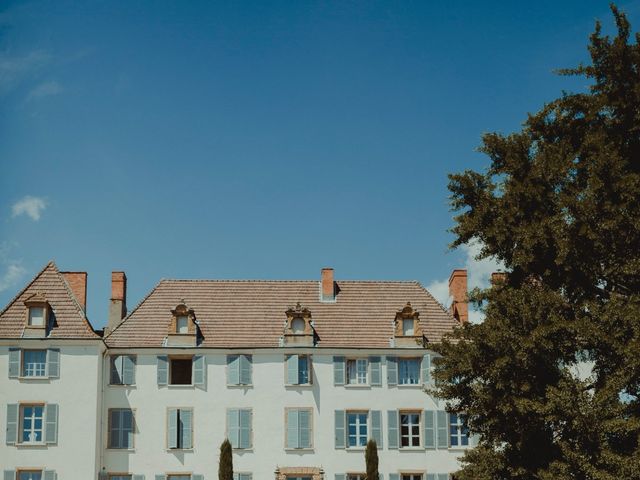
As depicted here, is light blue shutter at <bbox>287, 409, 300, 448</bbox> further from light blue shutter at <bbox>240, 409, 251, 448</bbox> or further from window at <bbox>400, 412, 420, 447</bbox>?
window at <bbox>400, 412, 420, 447</bbox>

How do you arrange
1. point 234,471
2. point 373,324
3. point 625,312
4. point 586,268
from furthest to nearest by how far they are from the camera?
1. point 373,324
2. point 234,471
3. point 586,268
4. point 625,312

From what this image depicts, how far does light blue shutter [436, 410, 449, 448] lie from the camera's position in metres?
50.4

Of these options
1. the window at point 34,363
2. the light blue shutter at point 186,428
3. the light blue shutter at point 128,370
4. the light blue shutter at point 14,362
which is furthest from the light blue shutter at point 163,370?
the light blue shutter at point 14,362

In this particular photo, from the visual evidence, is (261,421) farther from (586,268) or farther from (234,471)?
(586,268)

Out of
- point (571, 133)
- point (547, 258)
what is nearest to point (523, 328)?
point (547, 258)

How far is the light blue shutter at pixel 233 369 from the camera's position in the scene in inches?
1999

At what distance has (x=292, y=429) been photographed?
5016 cm

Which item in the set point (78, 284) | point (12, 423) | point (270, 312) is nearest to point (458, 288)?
point (270, 312)

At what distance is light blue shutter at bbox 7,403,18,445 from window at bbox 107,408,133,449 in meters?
4.50

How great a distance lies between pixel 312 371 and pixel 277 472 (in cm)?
535

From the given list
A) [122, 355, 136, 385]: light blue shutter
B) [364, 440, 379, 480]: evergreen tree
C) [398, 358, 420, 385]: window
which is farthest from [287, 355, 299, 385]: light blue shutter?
[122, 355, 136, 385]: light blue shutter

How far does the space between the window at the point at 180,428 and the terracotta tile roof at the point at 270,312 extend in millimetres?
3660

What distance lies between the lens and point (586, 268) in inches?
1192

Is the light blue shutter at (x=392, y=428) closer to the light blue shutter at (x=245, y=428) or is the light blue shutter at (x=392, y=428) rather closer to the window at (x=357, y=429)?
the window at (x=357, y=429)
